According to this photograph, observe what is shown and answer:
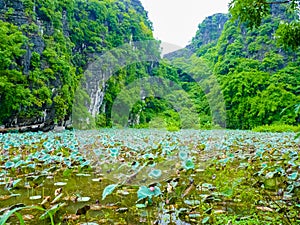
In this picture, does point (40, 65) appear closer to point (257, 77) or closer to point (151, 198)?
point (151, 198)

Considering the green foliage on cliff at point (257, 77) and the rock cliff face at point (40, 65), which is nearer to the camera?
the rock cliff face at point (40, 65)

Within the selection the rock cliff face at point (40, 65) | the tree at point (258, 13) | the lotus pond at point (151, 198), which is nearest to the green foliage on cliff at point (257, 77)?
the rock cliff face at point (40, 65)

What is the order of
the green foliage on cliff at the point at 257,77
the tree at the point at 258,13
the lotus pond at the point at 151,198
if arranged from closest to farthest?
1. the lotus pond at the point at 151,198
2. the tree at the point at 258,13
3. the green foliage on cliff at the point at 257,77

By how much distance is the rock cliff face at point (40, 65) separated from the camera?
10.5 metres

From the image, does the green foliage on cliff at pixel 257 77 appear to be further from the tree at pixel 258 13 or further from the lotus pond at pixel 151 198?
the lotus pond at pixel 151 198

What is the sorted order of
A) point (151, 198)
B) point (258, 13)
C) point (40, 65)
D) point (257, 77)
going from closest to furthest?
point (151, 198) < point (258, 13) < point (40, 65) < point (257, 77)

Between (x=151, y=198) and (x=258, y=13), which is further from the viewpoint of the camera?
(x=258, y=13)

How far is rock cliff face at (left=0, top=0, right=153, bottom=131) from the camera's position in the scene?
10.5m

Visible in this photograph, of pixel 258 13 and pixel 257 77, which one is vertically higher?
pixel 257 77

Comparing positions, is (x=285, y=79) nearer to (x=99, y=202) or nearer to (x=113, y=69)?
(x=113, y=69)

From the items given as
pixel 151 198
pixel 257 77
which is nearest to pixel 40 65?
pixel 151 198

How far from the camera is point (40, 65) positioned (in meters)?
12.3

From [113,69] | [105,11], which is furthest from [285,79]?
[105,11]

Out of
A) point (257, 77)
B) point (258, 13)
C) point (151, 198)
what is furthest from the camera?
point (257, 77)
